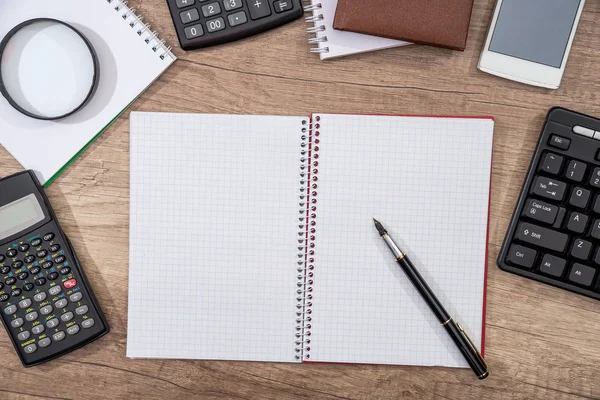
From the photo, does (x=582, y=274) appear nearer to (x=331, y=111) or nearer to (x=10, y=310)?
(x=331, y=111)

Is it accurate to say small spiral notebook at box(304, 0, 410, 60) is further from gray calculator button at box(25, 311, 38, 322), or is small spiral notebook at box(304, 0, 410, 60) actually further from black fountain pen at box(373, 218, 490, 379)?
gray calculator button at box(25, 311, 38, 322)

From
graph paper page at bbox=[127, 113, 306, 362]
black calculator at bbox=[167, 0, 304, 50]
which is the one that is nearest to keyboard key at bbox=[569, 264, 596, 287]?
graph paper page at bbox=[127, 113, 306, 362]

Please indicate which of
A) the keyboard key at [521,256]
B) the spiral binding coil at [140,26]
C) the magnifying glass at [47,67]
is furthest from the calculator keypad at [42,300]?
the keyboard key at [521,256]

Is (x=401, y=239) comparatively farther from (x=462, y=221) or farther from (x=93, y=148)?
(x=93, y=148)

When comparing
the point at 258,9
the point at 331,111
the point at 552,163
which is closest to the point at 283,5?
the point at 258,9

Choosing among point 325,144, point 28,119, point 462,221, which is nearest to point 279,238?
point 325,144

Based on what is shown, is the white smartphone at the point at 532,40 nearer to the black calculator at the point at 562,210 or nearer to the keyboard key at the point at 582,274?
the black calculator at the point at 562,210

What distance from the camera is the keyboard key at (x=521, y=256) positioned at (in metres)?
0.70

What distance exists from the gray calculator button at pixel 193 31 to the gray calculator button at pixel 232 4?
0.04 m

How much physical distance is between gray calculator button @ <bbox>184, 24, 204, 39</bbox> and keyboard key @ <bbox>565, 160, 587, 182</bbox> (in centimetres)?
48

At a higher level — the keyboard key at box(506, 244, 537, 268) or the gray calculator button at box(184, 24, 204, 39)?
the gray calculator button at box(184, 24, 204, 39)

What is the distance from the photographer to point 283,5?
0.68m

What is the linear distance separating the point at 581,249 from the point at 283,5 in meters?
0.48

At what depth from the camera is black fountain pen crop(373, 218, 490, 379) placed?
701mm
